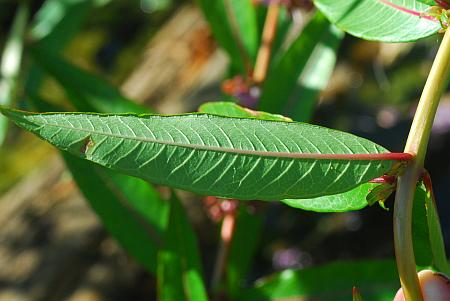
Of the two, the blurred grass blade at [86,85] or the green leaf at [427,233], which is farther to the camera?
the blurred grass blade at [86,85]

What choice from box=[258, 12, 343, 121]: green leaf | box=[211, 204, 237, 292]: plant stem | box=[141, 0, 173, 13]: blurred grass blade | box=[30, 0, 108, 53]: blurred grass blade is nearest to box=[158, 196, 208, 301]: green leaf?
box=[211, 204, 237, 292]: plant stem

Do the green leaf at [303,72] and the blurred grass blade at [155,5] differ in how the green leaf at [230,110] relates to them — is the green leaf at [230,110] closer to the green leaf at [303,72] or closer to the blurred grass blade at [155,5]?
the green leaf at [303,72]

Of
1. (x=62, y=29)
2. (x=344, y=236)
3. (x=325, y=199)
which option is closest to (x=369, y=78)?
(x=344, y=236)

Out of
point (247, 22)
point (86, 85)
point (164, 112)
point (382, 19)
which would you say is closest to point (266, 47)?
point (247, 22)

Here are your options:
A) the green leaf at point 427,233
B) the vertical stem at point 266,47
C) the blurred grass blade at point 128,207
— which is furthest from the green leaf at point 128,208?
the green leaf at point 427,233

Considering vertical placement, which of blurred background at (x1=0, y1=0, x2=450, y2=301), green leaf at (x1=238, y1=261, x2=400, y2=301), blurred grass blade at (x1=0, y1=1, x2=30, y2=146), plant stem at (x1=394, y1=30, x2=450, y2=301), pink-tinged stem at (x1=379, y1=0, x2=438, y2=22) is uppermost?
pink-tinged stem at (x1=379, y1=0, x2=438, y2=22)

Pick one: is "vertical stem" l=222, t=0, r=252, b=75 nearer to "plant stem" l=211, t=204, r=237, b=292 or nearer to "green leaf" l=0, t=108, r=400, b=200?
"plant stem" l=211, t=204, r=237, b=292

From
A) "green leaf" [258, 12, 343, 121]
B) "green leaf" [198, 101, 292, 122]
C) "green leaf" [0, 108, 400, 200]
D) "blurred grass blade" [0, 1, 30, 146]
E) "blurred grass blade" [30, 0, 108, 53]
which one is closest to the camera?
"green leaf" [0, 108, 400, 200]
